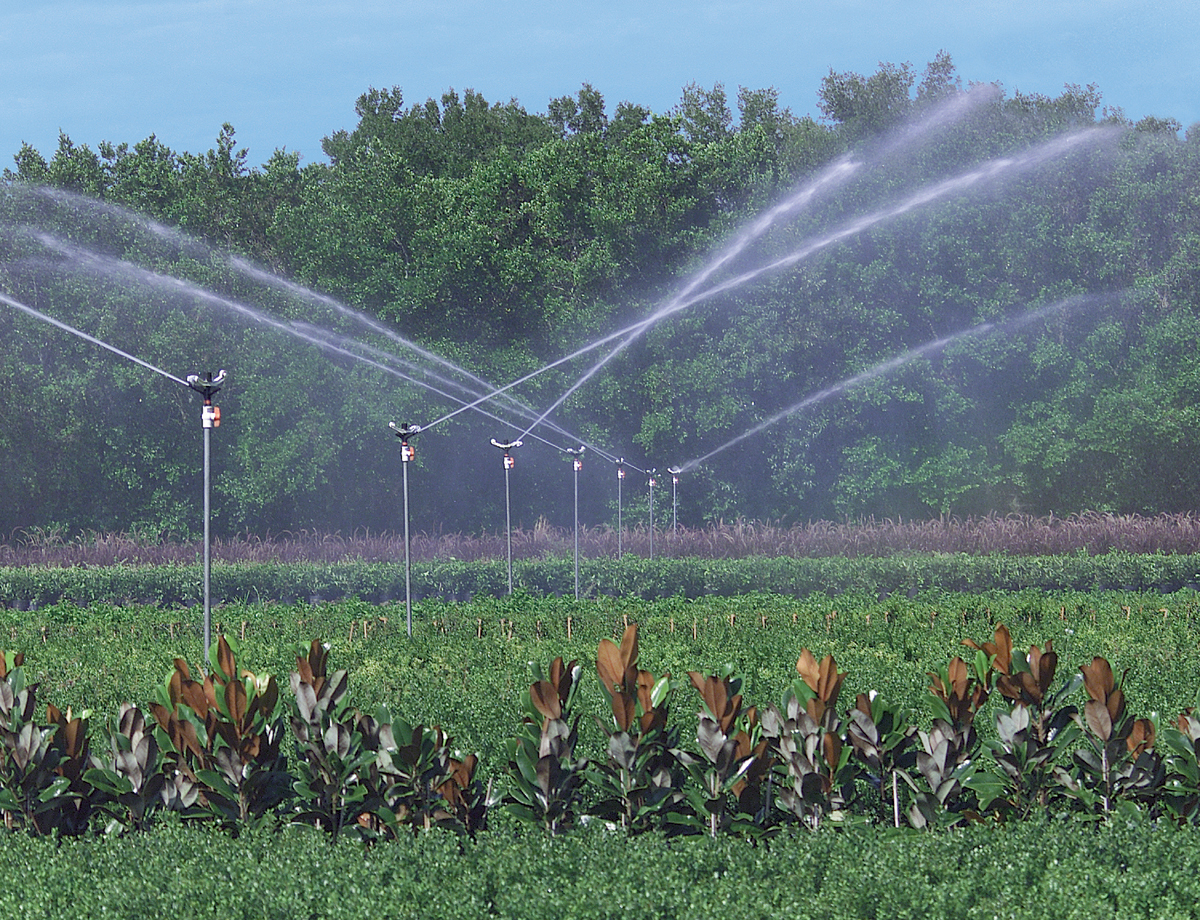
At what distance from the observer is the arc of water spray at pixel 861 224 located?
94.5 feet

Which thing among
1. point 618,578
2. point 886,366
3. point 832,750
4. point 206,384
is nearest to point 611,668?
point 832,750

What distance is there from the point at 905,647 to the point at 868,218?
2093cm

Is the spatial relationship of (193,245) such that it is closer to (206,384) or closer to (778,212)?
(778,212)

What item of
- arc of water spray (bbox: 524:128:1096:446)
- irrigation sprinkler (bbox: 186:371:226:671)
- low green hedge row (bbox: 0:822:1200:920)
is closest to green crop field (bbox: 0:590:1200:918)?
low green hedge row (bbox: 0:822:1200:920)

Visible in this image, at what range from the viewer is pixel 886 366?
28.2m

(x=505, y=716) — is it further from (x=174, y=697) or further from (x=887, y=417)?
(x=887, y=417)

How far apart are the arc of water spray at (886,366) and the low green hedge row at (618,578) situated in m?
12.2

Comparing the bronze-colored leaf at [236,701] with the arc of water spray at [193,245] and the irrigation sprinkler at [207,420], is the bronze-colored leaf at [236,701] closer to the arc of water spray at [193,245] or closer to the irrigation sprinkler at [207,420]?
the irrigation sprinkler at [207,420]

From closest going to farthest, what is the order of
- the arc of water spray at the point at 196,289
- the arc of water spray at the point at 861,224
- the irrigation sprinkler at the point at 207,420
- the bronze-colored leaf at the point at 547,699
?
the bronze-colored leaf at the point at 547,699
the irrigation sprinkler at the point at 207,420
the arc of water spray at the point at 196,289
the arc of water spray at the point at 861,224

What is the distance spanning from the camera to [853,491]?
28281 mm

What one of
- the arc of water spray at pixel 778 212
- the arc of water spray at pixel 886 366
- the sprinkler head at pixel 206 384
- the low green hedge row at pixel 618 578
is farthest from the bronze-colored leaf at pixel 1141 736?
the arc of water spray at pixel 778 212

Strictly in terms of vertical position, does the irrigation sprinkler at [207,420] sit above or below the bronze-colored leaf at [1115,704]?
above

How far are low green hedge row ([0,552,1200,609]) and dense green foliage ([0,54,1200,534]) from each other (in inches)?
455

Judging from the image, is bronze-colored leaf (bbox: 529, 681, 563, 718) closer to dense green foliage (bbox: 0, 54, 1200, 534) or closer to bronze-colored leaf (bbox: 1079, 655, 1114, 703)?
bronze-colored leaf (bbox: 1079, 655, 1114, 703)
